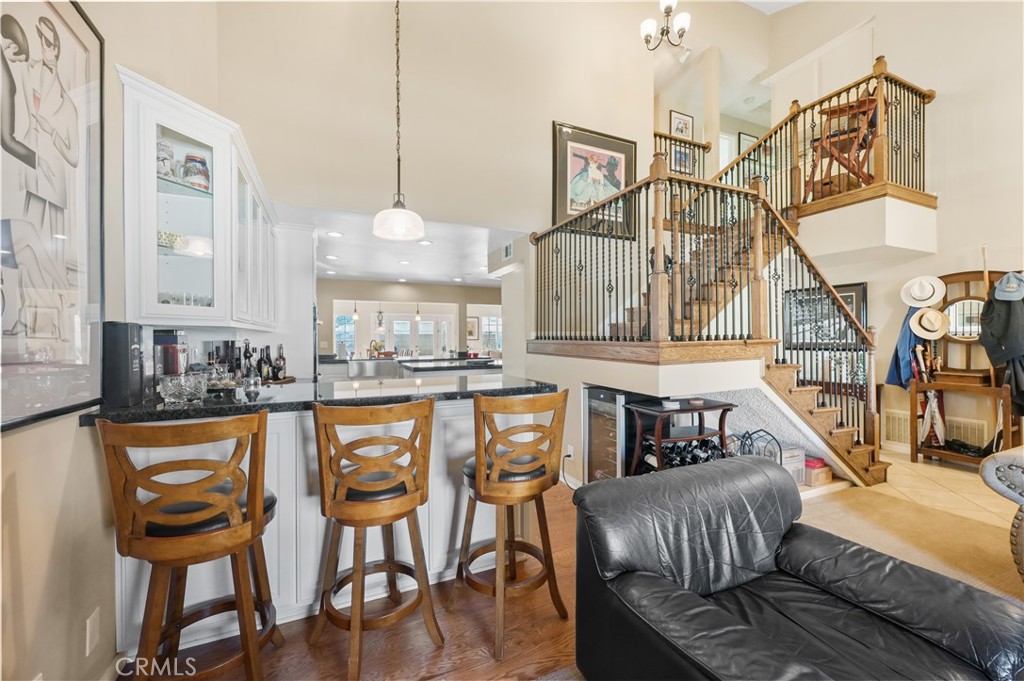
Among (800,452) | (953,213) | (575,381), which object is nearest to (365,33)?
(575,381)

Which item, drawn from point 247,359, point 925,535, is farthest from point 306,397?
point 925,535

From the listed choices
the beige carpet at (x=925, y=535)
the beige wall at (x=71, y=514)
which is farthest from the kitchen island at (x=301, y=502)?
the beige carpet at (x=925, y=535)

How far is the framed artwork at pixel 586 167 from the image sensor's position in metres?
4.07

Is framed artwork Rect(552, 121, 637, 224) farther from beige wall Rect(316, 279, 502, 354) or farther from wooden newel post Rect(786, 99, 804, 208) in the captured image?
beige wall Rect(316, 279, 502, 354)

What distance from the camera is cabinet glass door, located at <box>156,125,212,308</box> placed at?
6.02ft

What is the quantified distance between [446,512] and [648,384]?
1.53 m

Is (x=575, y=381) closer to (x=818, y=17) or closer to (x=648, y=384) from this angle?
(x=648, y=384)

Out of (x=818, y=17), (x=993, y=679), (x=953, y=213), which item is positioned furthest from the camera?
(x=818, y=17)

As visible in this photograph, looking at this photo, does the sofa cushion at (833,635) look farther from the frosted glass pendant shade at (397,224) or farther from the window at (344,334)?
the window at (344,334)

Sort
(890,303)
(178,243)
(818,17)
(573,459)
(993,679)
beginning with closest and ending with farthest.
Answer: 1. (993,679)
2. (178,243)
3. (573,459)
4. (890,303)
5. (818,17)

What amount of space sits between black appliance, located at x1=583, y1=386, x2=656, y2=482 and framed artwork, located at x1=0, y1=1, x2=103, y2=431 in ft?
10.5

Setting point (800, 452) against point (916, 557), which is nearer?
point (916, 557)

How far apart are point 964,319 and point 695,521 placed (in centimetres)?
500

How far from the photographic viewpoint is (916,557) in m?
2.62
